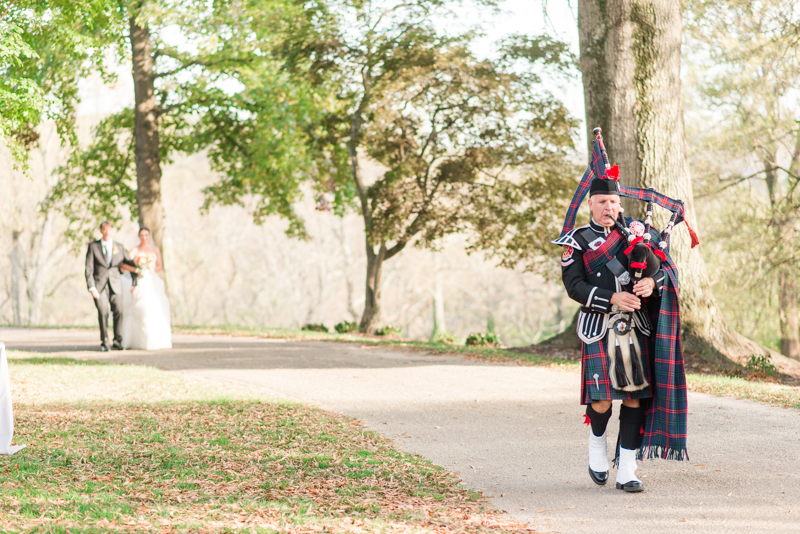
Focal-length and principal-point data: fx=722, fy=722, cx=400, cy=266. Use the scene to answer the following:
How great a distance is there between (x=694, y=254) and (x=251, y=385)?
689 centimetres

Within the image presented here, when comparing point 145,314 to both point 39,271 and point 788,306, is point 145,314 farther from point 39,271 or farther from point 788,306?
point 39,271

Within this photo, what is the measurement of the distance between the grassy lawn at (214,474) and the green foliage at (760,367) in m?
6.13

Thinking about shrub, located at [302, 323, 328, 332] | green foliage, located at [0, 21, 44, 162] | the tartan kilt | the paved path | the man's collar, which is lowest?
the paved path

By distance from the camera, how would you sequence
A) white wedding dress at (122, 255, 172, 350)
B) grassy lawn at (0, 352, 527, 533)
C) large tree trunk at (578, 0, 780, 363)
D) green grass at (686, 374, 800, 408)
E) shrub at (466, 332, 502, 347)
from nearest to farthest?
grassy lawn at (0, 352, 527, 533)
green grass at (686, 374, 800, 408)
large tree trunk at (578, 0, 780, 363)
white wedding dress at (122, 255, 172, 350)
shrub at (466, 332, 502, 347)

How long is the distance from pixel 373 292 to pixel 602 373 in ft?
49.3

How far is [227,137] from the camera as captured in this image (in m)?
20.6

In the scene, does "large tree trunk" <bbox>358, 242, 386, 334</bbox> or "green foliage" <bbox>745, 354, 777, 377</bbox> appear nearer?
"green foliage" <bbox>745, 354, 777, 377</bbox>

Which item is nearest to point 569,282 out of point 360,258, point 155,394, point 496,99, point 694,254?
point 155,394

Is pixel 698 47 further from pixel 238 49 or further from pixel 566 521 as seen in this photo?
pixel 566 521

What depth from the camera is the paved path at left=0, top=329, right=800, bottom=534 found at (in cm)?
429

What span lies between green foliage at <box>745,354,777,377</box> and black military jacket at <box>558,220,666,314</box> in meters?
6.36

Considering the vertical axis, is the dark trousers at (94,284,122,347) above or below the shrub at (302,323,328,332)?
above

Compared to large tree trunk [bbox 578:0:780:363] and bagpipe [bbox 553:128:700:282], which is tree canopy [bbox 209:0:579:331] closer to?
large tree trunk [bbox 578:0:780:363]

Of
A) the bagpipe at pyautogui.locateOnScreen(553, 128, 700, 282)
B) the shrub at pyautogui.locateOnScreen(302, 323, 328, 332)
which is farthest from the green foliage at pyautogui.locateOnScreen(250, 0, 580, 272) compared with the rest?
the bagpipe at pyautogui.locateOnScreen(553, 128, 700, 282)
